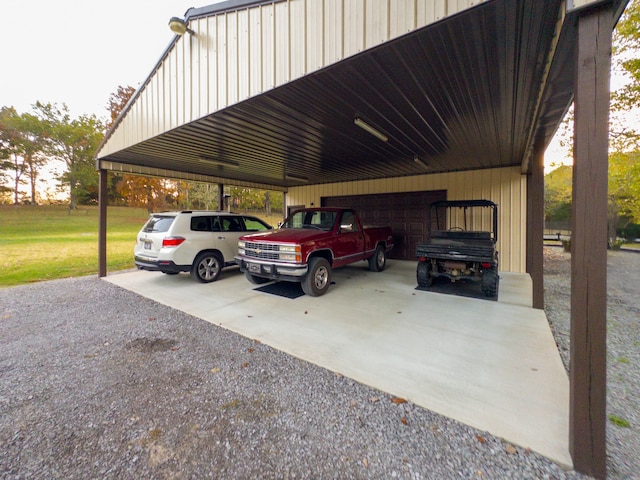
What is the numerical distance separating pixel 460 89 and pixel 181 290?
249 inches

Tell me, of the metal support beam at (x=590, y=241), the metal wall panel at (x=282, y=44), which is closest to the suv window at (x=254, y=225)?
the metal wall panel at (x=282, y=44)

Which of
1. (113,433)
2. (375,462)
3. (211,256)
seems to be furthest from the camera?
(211,256)

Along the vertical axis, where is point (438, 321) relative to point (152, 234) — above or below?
below

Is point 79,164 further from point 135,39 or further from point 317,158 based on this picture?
point 317,158

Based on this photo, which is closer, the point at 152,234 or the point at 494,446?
the point at 494,446

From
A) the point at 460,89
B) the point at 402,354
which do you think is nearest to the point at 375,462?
the point at 402,354

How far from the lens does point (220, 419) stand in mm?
2113

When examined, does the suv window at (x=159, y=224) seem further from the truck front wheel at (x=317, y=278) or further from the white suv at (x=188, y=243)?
the truck front wheel at (x=317, y=278)

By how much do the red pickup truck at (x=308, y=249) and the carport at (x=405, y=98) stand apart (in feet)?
5.79

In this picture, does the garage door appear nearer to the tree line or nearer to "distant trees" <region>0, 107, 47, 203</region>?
the tree line

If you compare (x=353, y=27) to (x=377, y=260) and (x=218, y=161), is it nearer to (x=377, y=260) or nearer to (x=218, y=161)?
(x=218, y=161)

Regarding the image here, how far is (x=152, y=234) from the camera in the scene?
6.09 meters

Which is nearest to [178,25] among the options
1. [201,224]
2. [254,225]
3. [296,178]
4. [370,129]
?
[370,129]

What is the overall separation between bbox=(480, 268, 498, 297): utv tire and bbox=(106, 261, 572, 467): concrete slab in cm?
29
